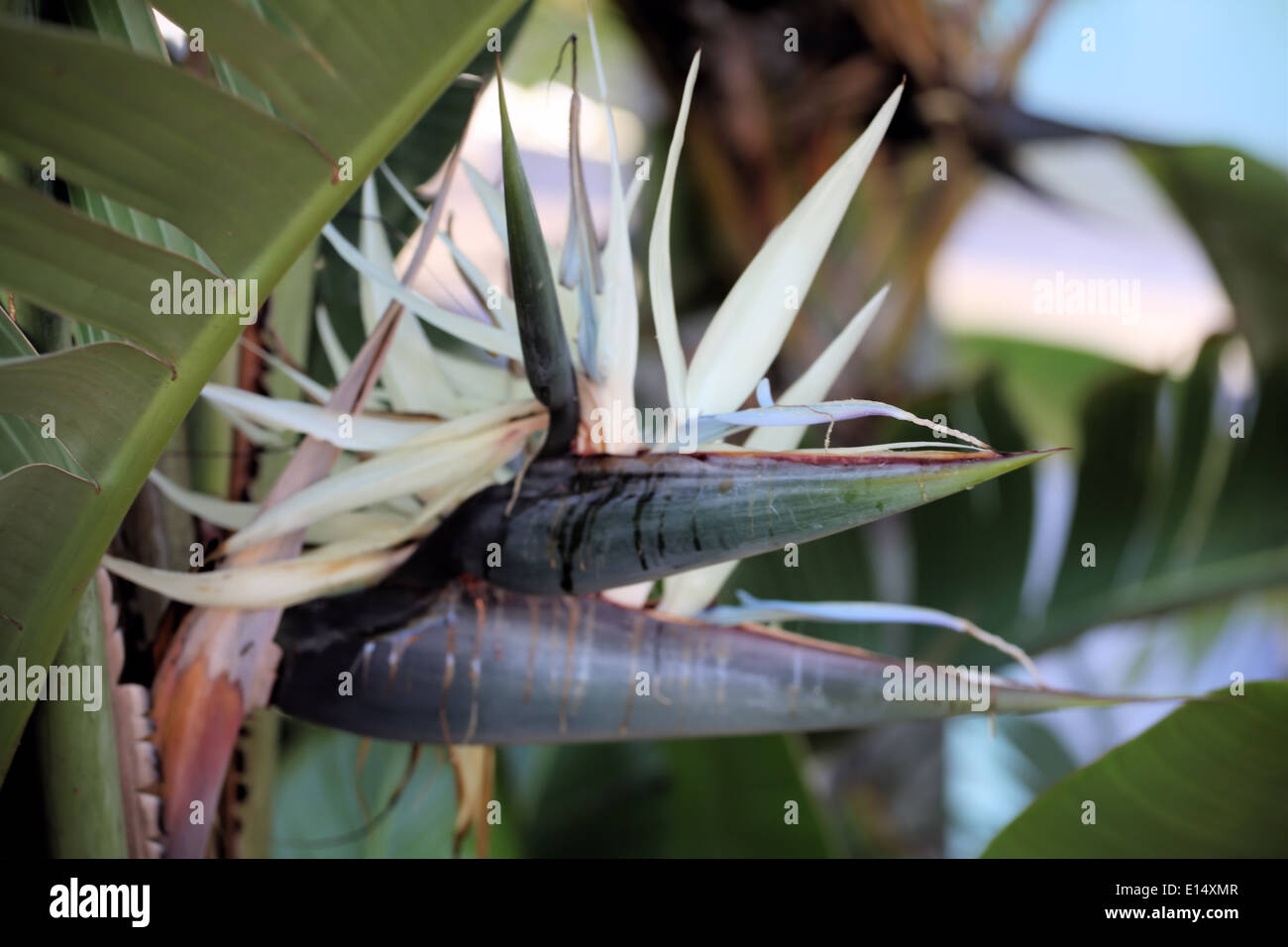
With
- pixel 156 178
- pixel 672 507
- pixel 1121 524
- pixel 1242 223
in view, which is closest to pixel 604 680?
pixel 672 507

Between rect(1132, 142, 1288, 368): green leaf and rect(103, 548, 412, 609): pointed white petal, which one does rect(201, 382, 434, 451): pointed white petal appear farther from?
rect(1132, 142, 1288, 368): green leaf

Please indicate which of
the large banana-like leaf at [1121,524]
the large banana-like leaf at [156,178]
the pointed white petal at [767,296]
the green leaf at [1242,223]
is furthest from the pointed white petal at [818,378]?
the green leaf at [1242,223]

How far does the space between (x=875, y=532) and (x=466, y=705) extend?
1.52 feet

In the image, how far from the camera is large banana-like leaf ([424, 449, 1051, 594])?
0.66 feet

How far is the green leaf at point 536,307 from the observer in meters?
0.21

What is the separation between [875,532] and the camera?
66cm

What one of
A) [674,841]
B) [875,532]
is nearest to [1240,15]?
[875,532]

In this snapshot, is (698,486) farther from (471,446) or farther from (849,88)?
(849,88)
